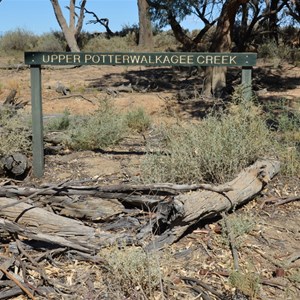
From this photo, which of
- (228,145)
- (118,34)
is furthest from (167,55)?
(118,34)

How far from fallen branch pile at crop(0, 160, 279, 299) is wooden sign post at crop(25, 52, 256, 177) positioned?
1963mm

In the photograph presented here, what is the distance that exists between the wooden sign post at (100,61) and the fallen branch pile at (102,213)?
196cm

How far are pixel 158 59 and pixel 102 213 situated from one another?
8.74ft

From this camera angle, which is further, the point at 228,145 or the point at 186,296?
the point at 228,145

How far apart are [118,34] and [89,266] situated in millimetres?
31344

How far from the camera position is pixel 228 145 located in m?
5.59

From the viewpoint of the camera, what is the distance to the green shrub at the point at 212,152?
17.7ft

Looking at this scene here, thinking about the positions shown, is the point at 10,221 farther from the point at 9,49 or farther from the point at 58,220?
the point at 9,49

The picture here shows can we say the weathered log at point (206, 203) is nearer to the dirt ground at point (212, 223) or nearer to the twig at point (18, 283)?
the dirt ground at point (212, 223)

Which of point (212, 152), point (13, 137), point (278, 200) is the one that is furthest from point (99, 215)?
point (13, 137)

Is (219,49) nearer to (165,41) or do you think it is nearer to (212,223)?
(212,223)

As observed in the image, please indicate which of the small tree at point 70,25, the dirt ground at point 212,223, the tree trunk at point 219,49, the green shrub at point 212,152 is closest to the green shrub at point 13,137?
the dirt ground at point 212,223

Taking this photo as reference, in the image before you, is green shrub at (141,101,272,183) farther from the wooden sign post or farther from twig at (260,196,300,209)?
the wooden sign post

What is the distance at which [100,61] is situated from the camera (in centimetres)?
672
